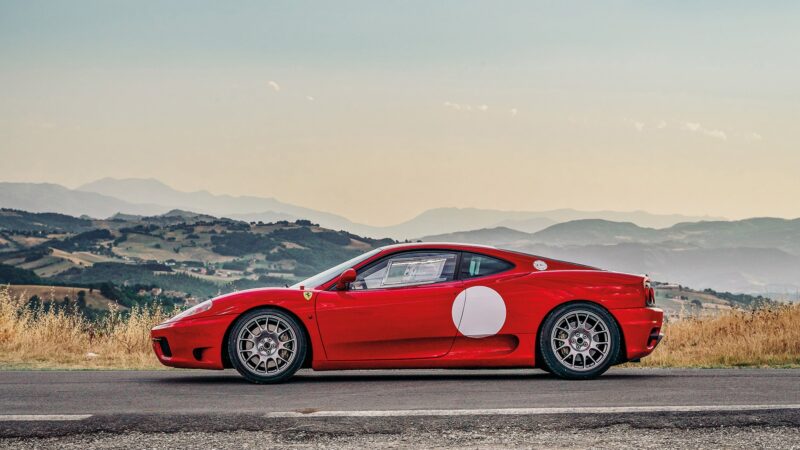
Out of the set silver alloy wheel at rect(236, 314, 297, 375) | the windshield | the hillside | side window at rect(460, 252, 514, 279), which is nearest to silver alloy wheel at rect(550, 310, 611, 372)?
side window at rect(460, 252, 514, 279)

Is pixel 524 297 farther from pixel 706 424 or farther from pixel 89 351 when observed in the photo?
pixel 89 351

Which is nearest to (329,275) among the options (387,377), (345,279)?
(345,279)

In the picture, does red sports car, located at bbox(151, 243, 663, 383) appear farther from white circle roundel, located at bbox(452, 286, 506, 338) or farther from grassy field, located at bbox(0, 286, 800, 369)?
grassy field, located at bbox(0, 286, 800, 369)

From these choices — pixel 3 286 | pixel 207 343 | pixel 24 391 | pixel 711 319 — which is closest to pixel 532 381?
pixel 207 343

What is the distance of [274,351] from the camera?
31.6 feet

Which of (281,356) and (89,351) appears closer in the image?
(281,356)

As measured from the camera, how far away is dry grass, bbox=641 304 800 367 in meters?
13.6

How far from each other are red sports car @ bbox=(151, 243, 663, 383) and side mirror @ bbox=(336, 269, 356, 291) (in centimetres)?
1

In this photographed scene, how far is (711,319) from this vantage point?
18.1 metres

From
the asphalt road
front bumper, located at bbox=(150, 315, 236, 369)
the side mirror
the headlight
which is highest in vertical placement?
the side mirror

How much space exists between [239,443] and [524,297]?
4.23m

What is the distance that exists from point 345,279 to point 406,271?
2.09 feet

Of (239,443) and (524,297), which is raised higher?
(524,297)

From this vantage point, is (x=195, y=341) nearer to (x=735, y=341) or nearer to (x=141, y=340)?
(x=141, y=340)
